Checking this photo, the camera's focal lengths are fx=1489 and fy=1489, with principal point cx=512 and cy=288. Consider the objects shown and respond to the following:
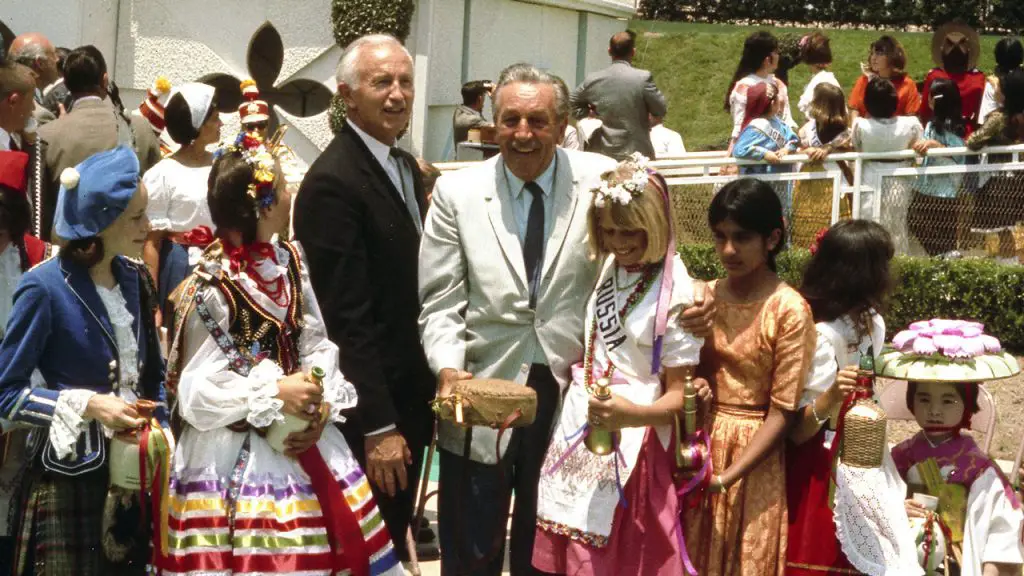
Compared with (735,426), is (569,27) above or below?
above

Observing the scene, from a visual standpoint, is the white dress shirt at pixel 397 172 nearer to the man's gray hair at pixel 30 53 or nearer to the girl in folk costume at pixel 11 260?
the girl in folk costume at pixel 11 260

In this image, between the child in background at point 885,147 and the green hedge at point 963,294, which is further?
the child in background at point 885,147

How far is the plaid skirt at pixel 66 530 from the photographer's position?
4.53m

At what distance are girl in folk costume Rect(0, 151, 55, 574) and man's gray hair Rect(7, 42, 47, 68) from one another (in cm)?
443

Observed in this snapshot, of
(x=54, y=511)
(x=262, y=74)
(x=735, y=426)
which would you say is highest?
(x=262, y=74)

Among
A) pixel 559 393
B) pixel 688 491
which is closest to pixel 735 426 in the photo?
pixel 688 491

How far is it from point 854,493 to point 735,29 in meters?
20.5

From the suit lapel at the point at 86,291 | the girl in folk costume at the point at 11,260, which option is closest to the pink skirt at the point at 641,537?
the suit lapel at the point at 86,291

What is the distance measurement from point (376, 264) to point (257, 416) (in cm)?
76

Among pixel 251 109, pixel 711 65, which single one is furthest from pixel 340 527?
pixel 711 65

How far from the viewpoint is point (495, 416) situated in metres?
4.42

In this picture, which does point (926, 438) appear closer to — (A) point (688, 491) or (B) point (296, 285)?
(A) point (688, 491)

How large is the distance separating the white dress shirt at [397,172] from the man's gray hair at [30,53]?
497 centimetres

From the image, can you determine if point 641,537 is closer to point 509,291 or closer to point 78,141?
point 509,291
